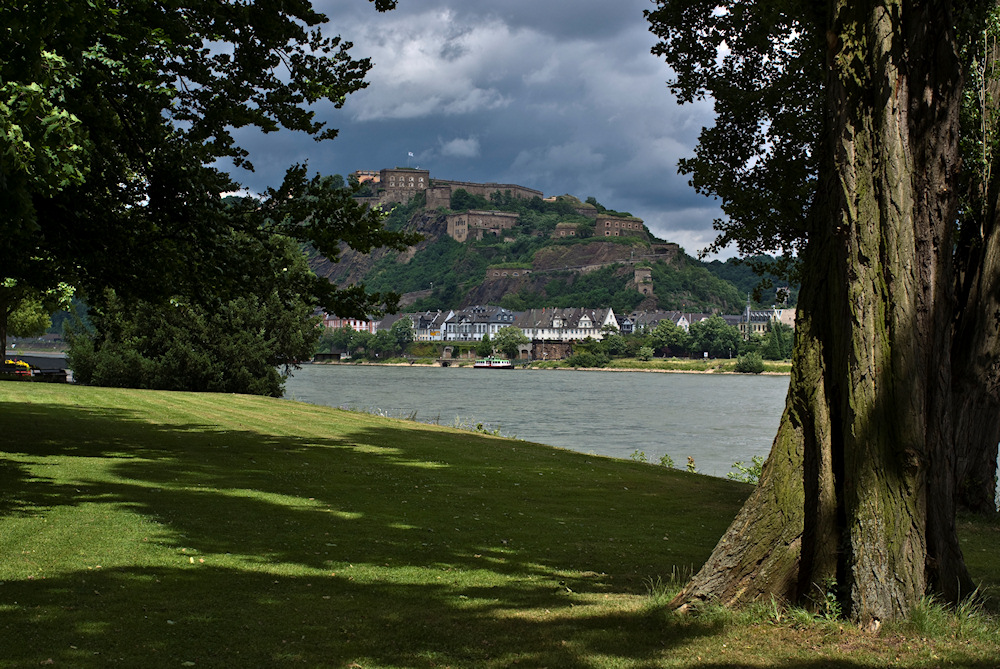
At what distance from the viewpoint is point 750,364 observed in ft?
391

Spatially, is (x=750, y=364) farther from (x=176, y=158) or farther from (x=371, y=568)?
(x=371, y=568)

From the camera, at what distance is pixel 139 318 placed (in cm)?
Result: 3509

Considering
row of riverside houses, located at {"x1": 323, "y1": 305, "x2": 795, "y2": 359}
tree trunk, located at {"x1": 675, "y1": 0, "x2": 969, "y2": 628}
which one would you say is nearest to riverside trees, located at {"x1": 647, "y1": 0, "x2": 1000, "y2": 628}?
tree trunk, located at {"x1": 675, "y1": 0, "x2": 969, "y2": 628}

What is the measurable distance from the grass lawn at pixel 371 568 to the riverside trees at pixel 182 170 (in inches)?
122

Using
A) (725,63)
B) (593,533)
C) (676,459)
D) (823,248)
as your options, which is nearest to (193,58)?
(725,63)

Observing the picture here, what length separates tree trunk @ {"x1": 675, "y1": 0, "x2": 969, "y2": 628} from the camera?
6.18 m

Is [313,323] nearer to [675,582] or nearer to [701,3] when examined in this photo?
[701,3]

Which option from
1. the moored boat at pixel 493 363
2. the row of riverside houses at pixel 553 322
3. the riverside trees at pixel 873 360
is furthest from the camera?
the row of riverside houses at pixel 553 322

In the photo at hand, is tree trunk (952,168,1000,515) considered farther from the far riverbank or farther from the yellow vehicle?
the far riverbank

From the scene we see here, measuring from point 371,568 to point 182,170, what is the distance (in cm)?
916

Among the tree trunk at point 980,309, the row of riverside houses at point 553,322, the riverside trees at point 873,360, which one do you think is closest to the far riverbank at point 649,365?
the row of riverside houses at point 553,322

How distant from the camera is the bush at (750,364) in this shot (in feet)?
390

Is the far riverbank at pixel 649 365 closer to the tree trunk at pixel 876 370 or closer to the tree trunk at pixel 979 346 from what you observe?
the tree trunk at pixel 979 346

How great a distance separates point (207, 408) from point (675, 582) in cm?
2154
